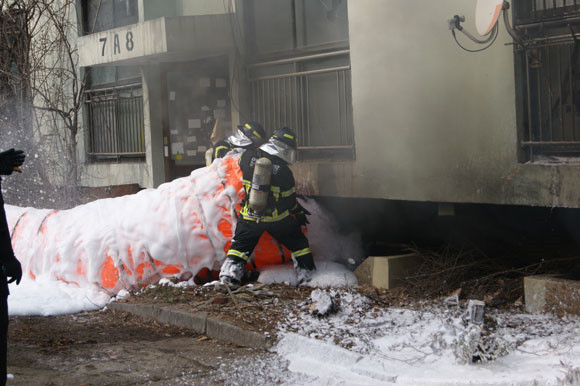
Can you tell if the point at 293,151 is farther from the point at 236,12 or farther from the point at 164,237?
the point at 236,12

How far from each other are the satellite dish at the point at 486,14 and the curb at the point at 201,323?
10.9 ft

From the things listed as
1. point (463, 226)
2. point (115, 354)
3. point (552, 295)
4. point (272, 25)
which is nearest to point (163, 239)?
point (115, 354)

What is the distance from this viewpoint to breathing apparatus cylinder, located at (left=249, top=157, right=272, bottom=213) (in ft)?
23.1

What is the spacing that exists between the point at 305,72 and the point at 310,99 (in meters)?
0.37

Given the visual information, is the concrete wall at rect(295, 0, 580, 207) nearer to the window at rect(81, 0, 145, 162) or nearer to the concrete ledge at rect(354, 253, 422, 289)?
the concrete ledge at rect(354, 253, 422, 289)

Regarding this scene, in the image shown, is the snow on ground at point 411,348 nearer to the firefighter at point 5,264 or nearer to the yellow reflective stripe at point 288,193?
the yellow reflective stripe at point 288,193

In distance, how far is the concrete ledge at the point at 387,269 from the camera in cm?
727

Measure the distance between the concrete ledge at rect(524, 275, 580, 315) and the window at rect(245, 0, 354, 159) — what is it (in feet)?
10.2

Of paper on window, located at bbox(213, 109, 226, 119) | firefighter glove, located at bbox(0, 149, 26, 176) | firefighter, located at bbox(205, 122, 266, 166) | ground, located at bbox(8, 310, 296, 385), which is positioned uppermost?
paper on window, located at bbox(213, 109, 226, 119)

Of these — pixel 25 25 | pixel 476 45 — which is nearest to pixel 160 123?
pixel 25 25

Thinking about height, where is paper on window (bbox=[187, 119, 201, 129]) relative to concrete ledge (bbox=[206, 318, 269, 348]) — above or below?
above

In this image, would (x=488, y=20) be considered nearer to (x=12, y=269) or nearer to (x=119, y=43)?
(x=12, y=269)

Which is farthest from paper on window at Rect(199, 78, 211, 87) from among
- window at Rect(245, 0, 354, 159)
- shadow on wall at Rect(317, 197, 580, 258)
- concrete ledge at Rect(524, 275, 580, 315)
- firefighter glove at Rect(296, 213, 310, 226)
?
concrete ledge at Rect(524, 275, 580, 315)

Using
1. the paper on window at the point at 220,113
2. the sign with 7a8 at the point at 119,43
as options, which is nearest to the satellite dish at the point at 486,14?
the paper on window at the point at 220,113
